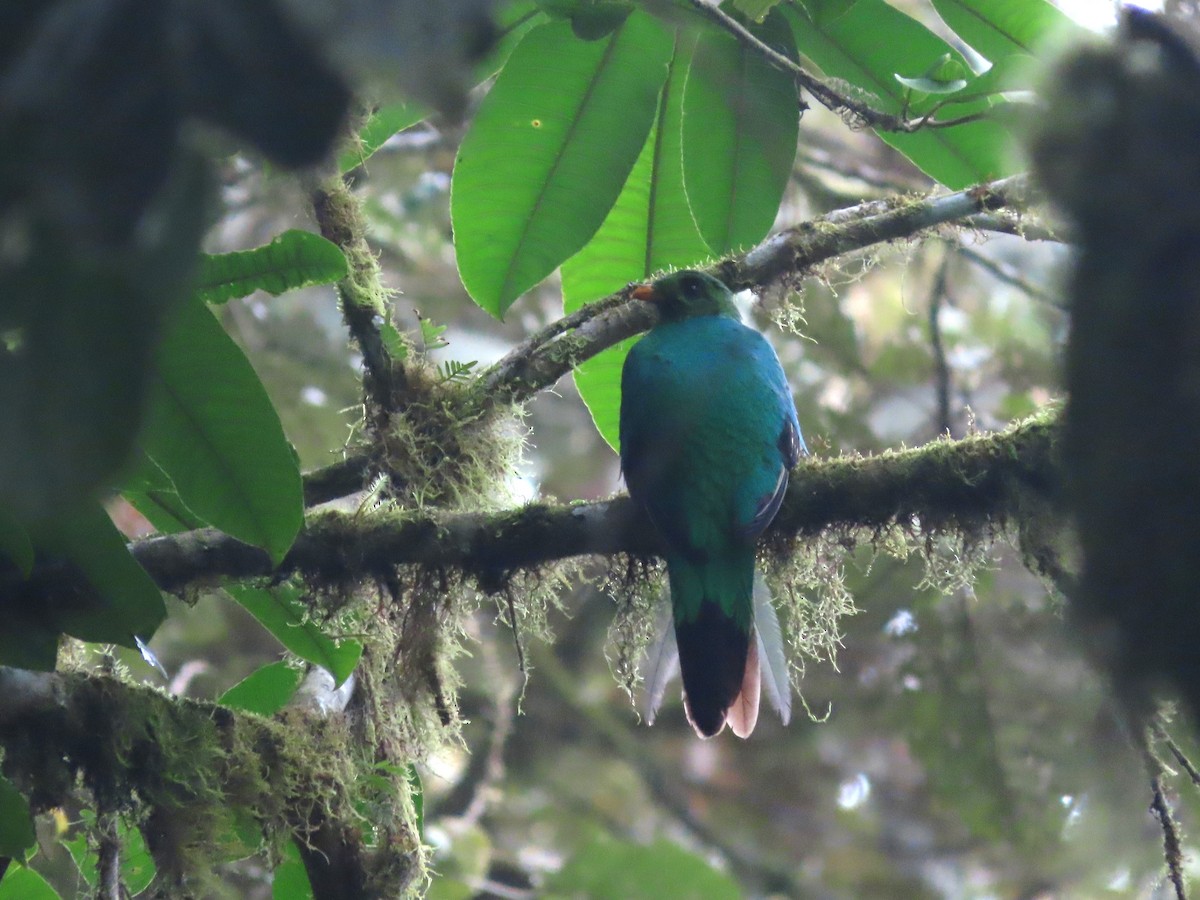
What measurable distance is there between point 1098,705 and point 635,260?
286cm

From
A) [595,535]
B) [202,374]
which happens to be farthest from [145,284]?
[595,535]

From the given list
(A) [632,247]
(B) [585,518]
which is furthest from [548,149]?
(B) [585,518]

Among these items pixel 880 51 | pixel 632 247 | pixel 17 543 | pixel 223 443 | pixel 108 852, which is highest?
pixel 880 51

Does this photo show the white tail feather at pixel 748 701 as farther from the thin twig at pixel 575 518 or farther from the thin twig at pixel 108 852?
the thin twig at pixel 108 852

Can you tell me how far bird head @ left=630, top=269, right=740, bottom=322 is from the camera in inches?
146

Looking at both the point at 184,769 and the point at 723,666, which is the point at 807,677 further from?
the point at 184,769

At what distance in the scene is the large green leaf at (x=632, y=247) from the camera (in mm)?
3732

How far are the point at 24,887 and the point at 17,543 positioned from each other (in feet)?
3.29

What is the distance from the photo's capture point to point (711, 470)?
3367 millimetres

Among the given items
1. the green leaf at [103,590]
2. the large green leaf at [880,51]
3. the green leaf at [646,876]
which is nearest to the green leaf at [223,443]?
the green leaf at [103,590]

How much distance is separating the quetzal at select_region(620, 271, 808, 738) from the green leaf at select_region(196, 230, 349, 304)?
3.48 ft

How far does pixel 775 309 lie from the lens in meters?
3.73

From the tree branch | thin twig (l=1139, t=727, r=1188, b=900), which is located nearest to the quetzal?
the tree branch

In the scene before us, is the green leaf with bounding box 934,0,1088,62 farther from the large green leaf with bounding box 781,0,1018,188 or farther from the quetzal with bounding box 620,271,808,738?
the quetzal with bounding box 620,271,808,738
